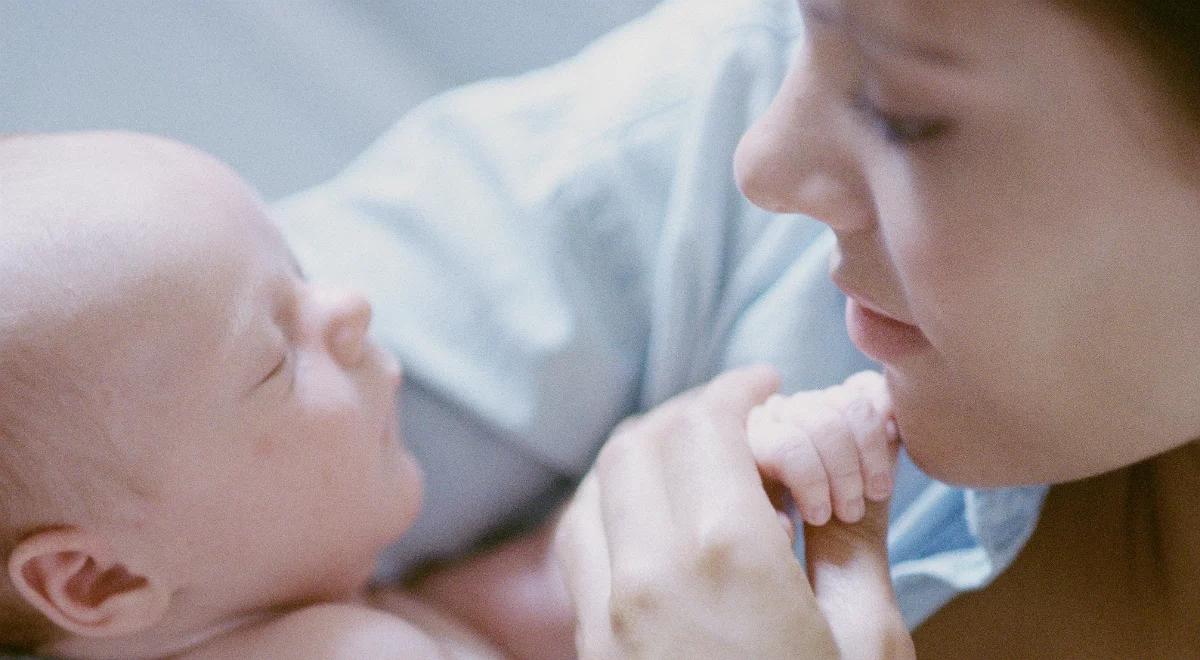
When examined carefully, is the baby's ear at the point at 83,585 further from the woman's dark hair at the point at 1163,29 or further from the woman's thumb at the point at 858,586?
the woman's dark hair at the point at 1163,29

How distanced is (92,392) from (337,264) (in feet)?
0.83

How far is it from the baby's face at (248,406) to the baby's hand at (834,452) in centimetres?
30

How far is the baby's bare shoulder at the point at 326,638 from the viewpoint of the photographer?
2.44 ft

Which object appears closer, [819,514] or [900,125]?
[900,125]

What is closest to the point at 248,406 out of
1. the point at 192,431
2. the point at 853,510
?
the point at 192,431

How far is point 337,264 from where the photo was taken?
0.86 metres

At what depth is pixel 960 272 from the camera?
0.48 meters

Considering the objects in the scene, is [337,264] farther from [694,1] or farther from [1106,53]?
[1106,53]

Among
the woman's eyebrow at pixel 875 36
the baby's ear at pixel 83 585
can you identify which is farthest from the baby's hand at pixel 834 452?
the baby's ear at pixel 83 585

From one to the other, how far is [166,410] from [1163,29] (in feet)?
1.89

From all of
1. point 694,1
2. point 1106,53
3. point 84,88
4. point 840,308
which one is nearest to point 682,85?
point 694,1

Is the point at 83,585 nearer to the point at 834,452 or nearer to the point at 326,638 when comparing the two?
the point at 326,638

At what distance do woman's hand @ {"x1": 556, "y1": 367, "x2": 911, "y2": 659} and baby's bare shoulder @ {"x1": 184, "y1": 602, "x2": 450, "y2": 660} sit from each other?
0.52 feet

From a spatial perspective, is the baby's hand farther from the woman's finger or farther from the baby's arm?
the baby's arm
